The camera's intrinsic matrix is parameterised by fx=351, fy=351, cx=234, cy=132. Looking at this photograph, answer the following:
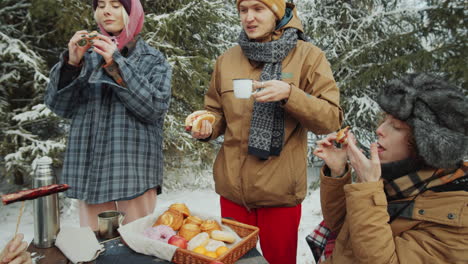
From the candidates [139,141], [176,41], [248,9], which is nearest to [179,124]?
[176,41]

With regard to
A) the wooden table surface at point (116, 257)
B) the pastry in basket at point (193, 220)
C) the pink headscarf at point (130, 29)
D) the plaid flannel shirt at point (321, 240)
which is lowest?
the plaid flannel shirt at point (321, 240)

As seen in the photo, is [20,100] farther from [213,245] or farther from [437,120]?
[437,120]

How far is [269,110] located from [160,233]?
2.91ft

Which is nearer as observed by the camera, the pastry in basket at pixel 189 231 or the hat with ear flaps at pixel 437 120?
the hat with ear flaps at pixel 437 120

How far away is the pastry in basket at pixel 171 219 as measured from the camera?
60.4 inches

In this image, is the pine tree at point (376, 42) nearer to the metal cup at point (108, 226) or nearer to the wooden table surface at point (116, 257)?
the wooden table surface at point (116, 257)

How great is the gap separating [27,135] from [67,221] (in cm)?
129

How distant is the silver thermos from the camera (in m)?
1.51

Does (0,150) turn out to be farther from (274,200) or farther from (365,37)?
(365,37)

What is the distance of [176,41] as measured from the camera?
5.43 m

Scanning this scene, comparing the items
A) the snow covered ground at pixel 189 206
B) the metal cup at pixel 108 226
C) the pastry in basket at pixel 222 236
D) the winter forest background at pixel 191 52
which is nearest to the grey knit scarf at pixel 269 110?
the pastry in basket at pixel 222 236

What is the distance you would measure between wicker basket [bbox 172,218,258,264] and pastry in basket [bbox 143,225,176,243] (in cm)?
12

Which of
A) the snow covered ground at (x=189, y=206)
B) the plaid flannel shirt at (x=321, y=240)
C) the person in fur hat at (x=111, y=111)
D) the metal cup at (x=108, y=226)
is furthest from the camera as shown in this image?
the snow covered ground at (x=189, y=206)

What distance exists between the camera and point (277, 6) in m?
1.94
